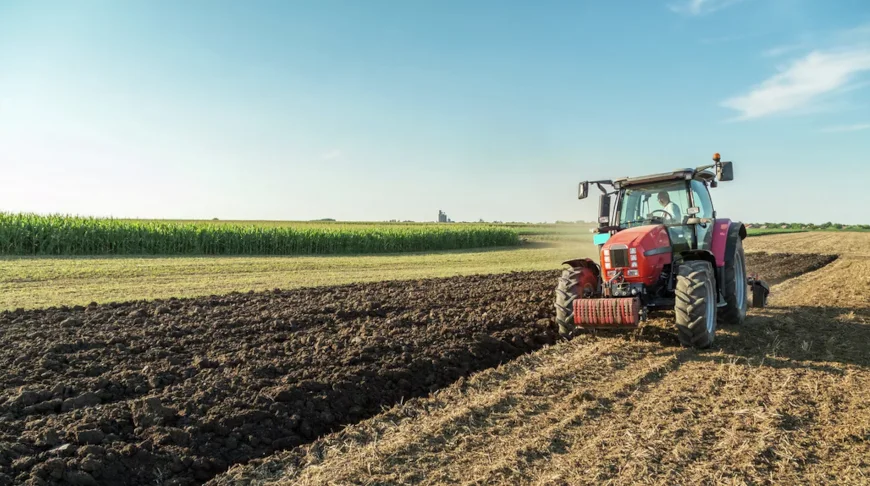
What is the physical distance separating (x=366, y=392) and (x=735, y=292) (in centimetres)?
544

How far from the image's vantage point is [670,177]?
25.3 ft

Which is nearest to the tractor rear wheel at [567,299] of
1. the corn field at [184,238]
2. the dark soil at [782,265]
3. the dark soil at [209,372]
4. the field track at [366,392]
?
the field track at [366,392]

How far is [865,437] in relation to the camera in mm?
4191

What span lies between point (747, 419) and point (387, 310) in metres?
5.75

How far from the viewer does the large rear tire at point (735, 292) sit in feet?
25.6

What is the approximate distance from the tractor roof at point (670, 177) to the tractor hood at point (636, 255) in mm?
987

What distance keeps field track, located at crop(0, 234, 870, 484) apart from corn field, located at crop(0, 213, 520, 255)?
15.8 m

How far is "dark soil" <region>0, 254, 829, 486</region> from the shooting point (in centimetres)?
414

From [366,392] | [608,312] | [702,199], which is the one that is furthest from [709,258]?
[366,392]

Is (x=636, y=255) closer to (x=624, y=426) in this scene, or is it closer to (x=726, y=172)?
(x=726, y=172)

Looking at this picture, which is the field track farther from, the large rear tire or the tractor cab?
the tractor cab

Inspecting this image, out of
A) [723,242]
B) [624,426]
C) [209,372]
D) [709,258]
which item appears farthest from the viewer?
[723,242]

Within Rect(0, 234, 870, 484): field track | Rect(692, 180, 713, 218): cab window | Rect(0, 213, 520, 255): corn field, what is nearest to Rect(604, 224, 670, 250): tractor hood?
Rect(692, 180, 713, 218): cab window

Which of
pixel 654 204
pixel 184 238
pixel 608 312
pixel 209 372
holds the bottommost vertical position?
pixel 209 372
